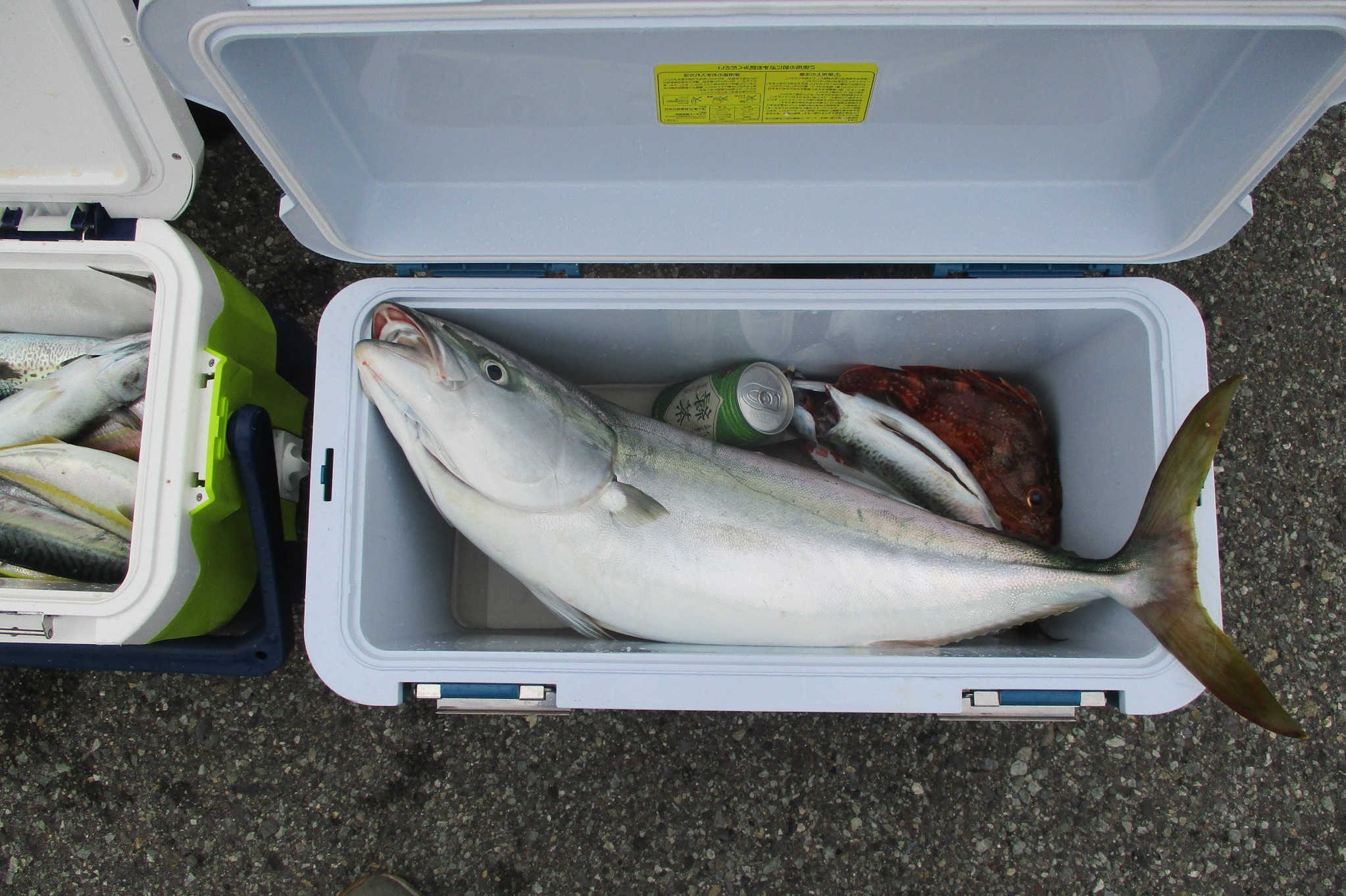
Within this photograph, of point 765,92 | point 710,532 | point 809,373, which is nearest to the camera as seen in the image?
point 765,92

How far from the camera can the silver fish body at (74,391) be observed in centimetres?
110

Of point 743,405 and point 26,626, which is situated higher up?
point 743,405

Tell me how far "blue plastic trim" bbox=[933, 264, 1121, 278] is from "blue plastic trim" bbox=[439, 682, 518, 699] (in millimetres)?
807

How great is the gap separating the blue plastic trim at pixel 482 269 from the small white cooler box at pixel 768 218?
18mm

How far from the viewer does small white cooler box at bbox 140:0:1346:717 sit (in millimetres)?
846

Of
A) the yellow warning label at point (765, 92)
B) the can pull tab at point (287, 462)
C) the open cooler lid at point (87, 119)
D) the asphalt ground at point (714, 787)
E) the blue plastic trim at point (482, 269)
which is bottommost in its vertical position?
the asphalt ground at point (714, 787)

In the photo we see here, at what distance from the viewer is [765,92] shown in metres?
0.88

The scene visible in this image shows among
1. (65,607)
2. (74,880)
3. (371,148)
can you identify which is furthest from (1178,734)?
(74,880)

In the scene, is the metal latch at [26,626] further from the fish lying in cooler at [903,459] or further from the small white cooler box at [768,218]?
the fish lying in cooler at [903,459]

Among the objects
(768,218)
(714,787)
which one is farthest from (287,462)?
(714,787)

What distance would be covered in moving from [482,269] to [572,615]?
51 centimetres

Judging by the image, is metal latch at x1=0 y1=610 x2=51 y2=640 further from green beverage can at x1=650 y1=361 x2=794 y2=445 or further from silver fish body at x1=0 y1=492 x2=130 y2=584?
green beverage can at x1=650 y1=361 x2=794 y2=445

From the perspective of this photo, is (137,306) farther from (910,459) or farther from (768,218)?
(910,459)

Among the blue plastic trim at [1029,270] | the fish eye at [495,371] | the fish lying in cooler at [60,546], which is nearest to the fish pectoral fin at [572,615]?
the fish eye at [495,371]
